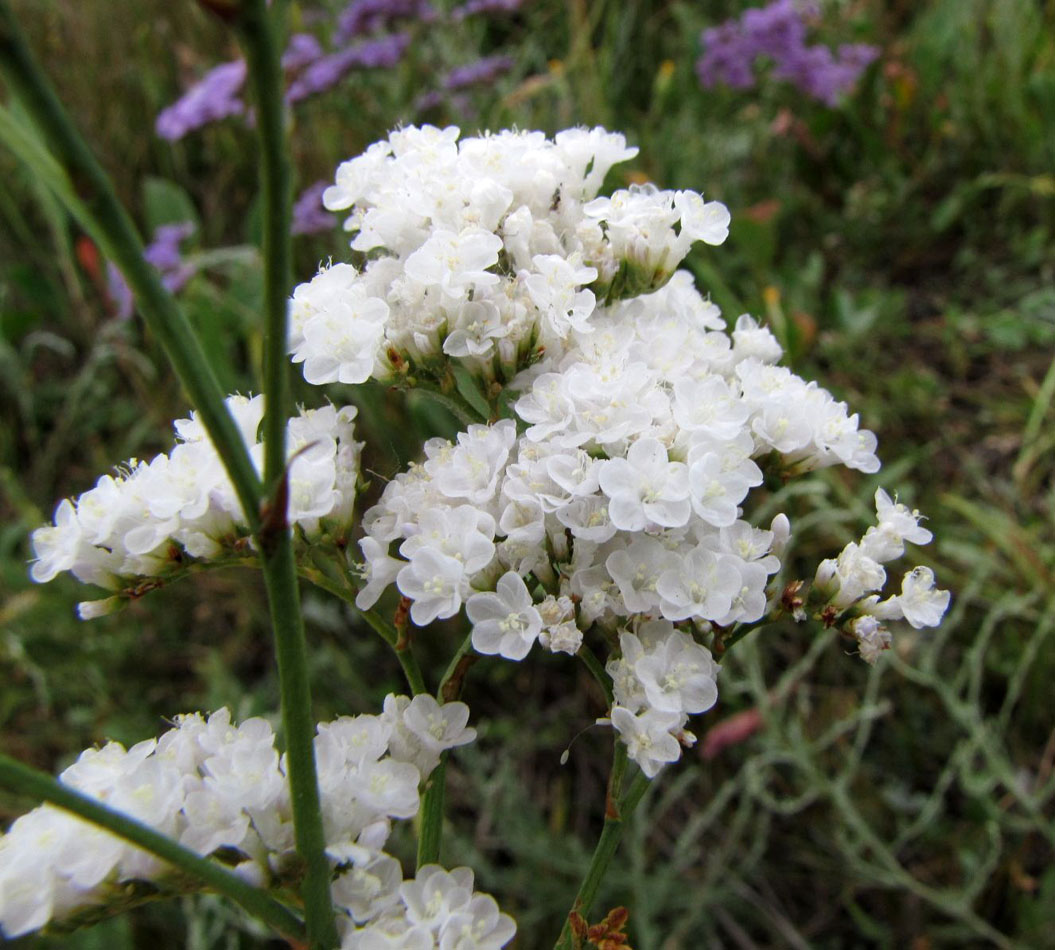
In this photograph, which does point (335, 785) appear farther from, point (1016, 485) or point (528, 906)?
point (1016, 485)

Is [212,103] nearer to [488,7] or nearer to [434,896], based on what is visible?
[488,7]

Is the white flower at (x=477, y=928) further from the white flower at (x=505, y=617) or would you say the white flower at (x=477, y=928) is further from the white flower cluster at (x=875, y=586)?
the white flower cluster at (x=875, y=586)

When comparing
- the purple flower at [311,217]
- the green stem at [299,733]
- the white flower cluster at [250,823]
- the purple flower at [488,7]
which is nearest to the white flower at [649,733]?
the white flower cluster at [250,823]

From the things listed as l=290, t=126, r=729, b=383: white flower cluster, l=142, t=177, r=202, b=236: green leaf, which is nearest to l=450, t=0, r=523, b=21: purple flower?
l=142, t=177, r=202, b=236: green leaf

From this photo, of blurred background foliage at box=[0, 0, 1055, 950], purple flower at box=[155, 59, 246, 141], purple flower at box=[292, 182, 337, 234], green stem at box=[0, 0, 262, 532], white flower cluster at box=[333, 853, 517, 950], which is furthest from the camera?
purple flower at box=[155, 59, 246, 141]

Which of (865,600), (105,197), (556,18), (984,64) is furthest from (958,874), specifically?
(556,18)

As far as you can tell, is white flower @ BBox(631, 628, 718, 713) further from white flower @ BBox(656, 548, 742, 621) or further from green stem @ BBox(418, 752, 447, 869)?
green stem @ BBox(418, 752, 447, 869)
